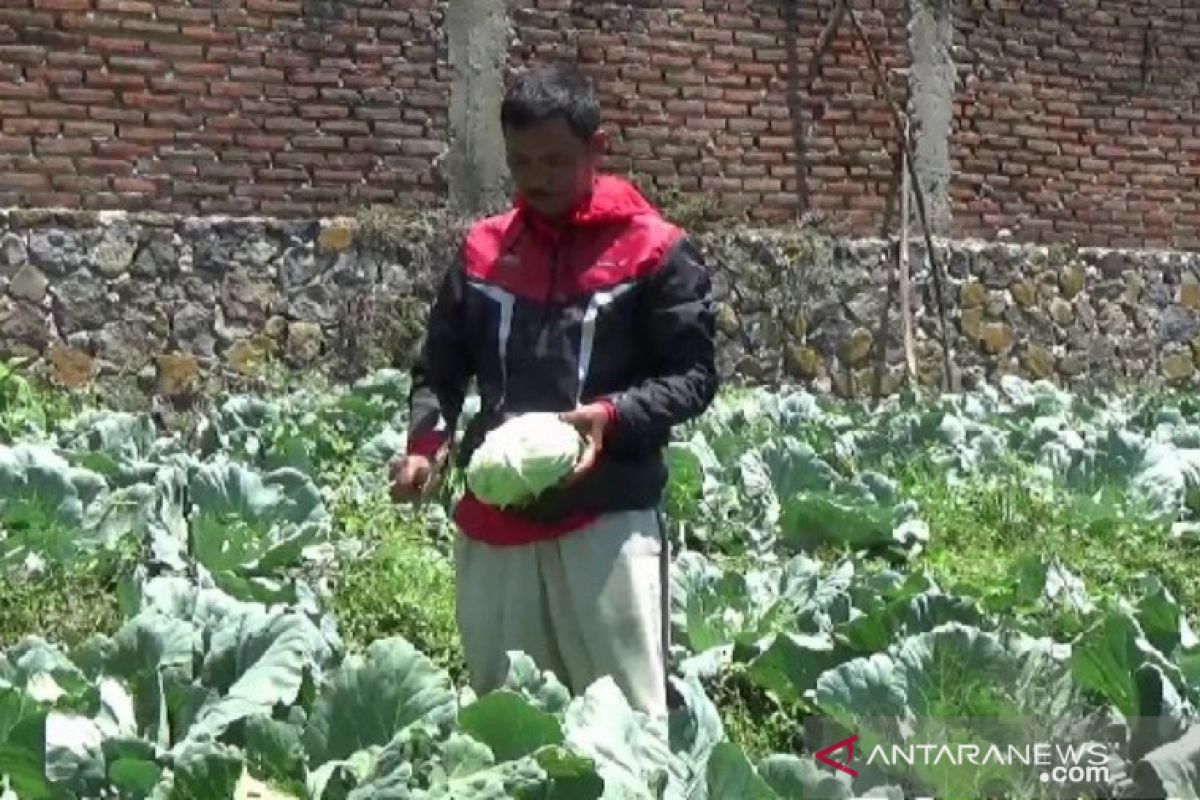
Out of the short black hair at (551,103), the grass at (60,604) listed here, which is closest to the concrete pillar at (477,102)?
the grass at (60,604)

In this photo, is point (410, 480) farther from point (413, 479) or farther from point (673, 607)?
point (673, 607)

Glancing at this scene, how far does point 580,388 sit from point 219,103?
587 cm

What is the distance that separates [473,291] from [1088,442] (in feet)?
13.8

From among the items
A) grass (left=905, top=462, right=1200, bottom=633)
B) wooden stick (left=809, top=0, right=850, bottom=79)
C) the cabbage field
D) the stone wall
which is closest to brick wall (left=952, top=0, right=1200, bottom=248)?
the stone wall

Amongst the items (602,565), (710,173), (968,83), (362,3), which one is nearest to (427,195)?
(362,3)

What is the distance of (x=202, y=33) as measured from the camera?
8.54 m

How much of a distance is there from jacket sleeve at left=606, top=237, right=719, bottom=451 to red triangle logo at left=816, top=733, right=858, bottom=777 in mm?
677

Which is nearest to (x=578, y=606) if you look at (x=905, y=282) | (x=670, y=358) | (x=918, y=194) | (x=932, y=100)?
(x=670, y=358)

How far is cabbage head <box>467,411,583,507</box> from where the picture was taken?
3.00m

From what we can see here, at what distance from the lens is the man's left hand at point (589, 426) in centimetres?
304

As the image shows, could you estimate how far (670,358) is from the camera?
3164mm

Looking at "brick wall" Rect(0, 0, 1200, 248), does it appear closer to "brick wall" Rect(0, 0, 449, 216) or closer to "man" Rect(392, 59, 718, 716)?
"brick wall" Rect(0, 0, 449, 216)

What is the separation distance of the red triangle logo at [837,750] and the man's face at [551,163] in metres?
1.12

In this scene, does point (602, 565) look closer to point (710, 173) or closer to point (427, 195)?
point (427, 195)
